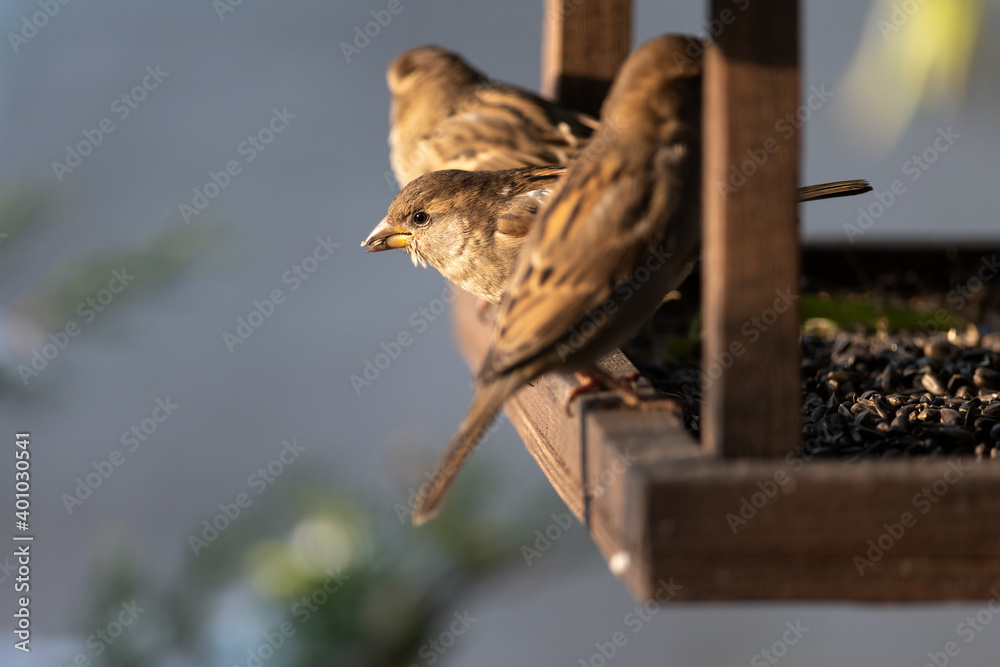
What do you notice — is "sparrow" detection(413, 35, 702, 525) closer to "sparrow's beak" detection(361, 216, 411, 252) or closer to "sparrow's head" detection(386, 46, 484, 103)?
"sparrow's beak" detection(361, 216, 411, 252)

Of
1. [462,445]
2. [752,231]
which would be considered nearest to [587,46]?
[462,445]

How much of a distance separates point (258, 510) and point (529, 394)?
130 cm

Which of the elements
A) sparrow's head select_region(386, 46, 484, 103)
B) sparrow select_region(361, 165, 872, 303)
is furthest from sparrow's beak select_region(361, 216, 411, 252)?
sparrow's head select_region(386, 46, 484, 103)

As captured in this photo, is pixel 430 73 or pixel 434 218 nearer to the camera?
pixel 434 218

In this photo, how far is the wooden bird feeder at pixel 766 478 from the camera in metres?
1.15

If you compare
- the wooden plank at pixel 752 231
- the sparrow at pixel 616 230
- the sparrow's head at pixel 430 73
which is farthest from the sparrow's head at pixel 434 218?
the sparrow's head at pixel 430 73

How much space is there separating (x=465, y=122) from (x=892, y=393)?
140 centimetres

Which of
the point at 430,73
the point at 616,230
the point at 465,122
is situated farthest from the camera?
the point at 430,73

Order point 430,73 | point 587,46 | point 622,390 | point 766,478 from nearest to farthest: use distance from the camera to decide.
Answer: point 766,478
point 622,390
point 587,46
point 430,73

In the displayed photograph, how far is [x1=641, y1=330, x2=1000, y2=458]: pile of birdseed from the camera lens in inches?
66.6

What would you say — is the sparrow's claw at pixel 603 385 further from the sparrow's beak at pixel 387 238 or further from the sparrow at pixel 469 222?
the sparrow's beak at pixel 387 238

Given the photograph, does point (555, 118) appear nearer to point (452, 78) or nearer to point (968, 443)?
point (452, 78)

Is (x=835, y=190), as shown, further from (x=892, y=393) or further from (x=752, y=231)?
(x=752, y=231)

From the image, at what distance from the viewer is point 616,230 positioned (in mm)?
1407
